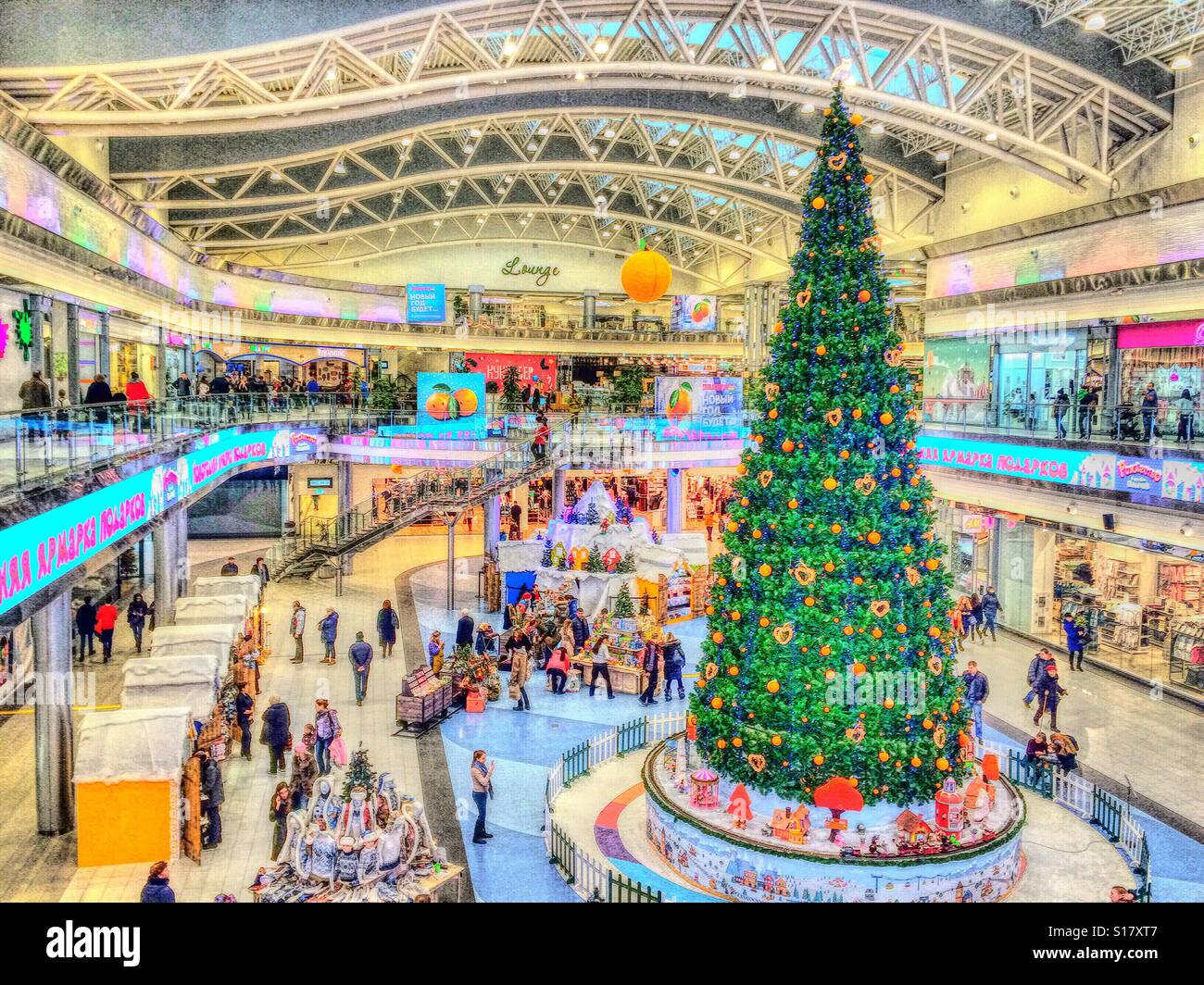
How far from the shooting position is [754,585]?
31.8 feet

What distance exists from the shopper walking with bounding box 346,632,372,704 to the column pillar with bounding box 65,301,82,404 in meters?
9.52

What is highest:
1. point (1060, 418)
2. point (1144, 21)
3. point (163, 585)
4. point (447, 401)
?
point (1144, 21)

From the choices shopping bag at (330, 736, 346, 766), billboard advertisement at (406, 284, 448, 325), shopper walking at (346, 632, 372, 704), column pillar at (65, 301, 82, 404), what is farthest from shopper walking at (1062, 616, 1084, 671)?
billboard advertisement at (406, 284, 448, 325)

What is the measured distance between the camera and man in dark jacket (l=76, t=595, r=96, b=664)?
715 inches

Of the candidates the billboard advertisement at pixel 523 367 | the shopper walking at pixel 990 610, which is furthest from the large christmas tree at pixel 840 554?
the billboard advertisement at pixel 523 367

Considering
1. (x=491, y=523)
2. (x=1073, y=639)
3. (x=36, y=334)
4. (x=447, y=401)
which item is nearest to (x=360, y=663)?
(x=36, y=334)

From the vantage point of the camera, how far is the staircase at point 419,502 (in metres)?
23.2

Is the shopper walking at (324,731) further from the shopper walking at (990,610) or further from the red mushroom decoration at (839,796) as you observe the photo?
the shopper walking at (990,610)

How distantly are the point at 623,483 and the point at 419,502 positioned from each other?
12523 mm

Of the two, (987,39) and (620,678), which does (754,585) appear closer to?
(620,678)

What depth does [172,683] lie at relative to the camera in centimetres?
1262

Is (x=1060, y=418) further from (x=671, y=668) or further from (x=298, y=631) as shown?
(x=298, y=631)

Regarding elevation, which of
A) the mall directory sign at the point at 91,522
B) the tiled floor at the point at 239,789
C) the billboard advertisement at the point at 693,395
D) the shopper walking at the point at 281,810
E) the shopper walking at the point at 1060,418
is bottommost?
the tiled floor at the point at 239,789

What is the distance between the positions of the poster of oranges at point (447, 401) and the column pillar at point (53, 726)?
17118 mm
